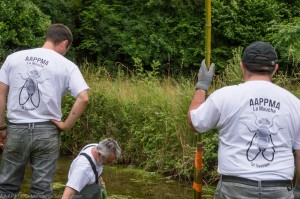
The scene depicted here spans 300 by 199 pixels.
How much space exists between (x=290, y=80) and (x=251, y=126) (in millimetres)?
6509

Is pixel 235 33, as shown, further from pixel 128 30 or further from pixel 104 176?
pixel 104 176

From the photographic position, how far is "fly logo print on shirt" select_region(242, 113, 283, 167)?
12.2ft

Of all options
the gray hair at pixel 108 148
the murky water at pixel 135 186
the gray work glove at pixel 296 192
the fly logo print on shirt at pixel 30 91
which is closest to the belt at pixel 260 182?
the gray work glove at pixel 296 192

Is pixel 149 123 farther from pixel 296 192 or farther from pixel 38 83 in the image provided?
pixel 296 192

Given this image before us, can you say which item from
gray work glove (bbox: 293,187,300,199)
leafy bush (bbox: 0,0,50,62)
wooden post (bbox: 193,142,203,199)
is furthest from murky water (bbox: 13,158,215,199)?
leafy bush (bbox: 0,0,50,62)

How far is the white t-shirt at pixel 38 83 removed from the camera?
530 cm

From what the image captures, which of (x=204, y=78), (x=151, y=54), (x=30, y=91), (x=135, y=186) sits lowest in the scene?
(x=135, y=186)

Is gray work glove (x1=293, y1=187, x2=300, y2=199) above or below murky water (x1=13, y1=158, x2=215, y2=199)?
above

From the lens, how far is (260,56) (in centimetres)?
387

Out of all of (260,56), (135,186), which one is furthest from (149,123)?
(260,56)

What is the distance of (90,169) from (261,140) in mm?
1898

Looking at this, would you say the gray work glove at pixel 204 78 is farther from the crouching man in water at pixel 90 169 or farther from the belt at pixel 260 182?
the crouching man in water at pixel 90 169

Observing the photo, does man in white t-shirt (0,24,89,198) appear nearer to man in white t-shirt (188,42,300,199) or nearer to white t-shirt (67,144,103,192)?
white t-shirt (67,144,103,192)

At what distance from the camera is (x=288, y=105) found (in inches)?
151
